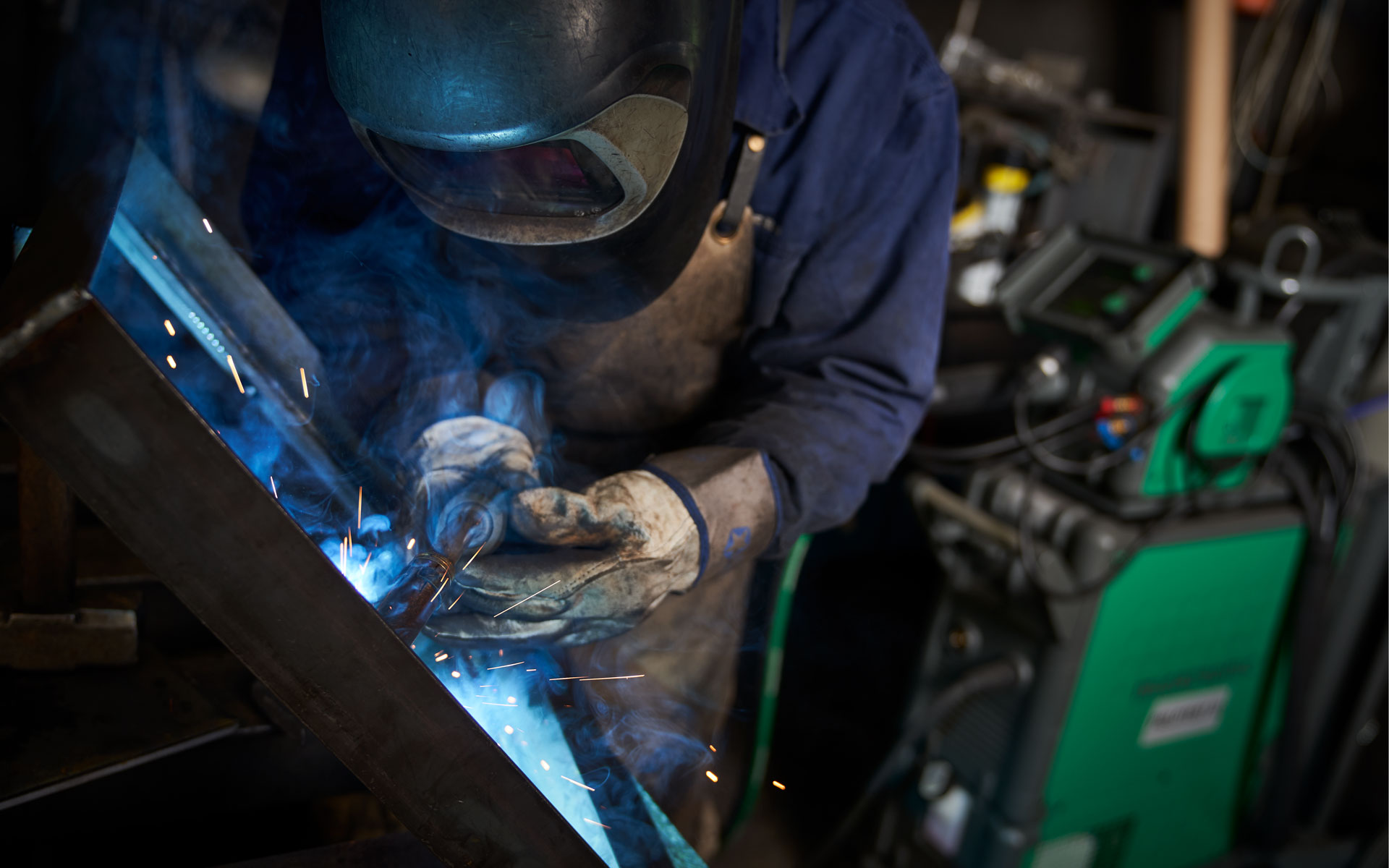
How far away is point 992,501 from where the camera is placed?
1877mm

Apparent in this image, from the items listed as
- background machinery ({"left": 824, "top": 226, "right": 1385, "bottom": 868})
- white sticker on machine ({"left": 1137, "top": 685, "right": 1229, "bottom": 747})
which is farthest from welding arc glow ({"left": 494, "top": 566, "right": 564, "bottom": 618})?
white sticker on machine ({"left": 1137, "top": 685, "right": 1229, "bottom": 747})

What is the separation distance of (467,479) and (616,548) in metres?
0.21

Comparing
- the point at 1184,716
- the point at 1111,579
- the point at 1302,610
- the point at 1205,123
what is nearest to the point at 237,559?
the point at 1111,579

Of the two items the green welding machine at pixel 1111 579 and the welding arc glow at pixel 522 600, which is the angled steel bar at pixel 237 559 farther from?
the green welding machine at pixel 1111 579

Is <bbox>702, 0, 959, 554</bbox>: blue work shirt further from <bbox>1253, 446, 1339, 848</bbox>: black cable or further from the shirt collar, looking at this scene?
<bbox>1253, 446, 1339, 848</bbox>: black cable

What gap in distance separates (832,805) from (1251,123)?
3606mm

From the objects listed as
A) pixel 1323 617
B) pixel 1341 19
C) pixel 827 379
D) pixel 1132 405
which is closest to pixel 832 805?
pixel 1323 617

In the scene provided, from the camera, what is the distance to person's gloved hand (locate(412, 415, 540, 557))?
35.8 inches

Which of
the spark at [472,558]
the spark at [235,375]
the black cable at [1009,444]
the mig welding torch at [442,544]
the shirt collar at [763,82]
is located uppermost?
the shirt collar at [763,82]

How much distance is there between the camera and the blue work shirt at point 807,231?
1.17 m

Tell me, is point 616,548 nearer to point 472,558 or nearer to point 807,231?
point 472,558

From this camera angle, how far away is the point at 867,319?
1221 millimetres

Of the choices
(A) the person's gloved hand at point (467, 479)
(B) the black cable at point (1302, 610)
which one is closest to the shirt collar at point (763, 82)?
(A) the person's gloved hand at point (467, 479)

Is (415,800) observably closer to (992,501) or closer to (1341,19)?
(992,501)
